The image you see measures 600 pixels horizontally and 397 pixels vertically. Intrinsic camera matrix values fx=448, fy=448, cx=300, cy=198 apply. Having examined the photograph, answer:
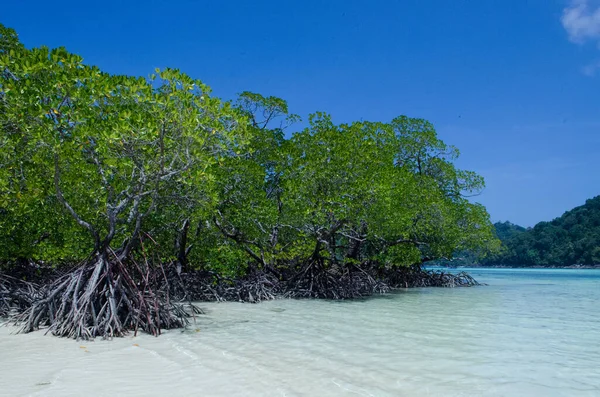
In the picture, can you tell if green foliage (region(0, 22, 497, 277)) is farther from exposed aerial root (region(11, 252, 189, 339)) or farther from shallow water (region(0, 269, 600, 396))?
shallow water (region(0, 269, 600, 396))

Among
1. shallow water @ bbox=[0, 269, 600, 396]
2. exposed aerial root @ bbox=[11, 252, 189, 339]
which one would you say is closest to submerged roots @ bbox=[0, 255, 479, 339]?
exposed aerial root @ bbox=[11, 252, 189, 339]

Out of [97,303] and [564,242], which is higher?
[564,242]

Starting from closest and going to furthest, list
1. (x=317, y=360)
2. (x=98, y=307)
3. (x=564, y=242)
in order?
(x=317, y=360)
(x=98, y=307)
(x=564, y=242)

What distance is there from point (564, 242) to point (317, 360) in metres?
79.3

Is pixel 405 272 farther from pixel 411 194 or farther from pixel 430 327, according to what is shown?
pixel 430 327

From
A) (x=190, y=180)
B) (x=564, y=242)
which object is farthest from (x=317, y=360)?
(x=564, y=242)

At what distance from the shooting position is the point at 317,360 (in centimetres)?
546

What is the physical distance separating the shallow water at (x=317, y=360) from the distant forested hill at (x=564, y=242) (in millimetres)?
65944

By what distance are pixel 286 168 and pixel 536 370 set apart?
1020 centimetres

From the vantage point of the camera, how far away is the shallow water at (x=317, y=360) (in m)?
4.29

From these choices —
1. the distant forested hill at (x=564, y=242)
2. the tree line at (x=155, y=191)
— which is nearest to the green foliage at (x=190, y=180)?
the tree line at (x=155, y=191)

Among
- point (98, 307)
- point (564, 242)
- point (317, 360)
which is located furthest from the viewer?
point (564, 242)

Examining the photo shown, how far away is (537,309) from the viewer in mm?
12289

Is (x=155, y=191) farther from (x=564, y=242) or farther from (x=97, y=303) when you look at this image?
(x=564, y=242)
